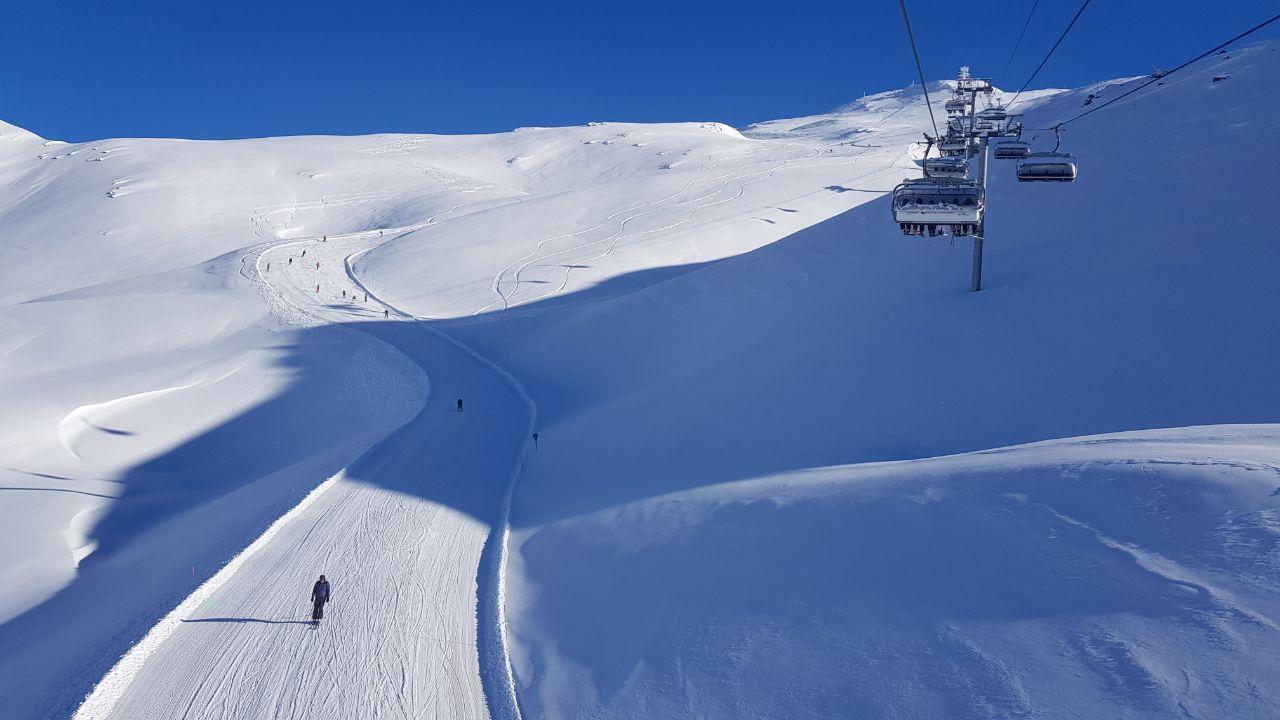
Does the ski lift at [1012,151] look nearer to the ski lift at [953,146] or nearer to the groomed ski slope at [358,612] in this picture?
the ski lift at [953,146]

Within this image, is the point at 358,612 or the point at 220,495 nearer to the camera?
the point at 358,612

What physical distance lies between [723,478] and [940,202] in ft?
25.3

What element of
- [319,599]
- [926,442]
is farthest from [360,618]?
[926,442]

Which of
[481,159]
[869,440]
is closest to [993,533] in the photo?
[869,440]

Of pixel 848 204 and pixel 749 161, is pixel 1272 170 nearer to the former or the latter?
pixel 848 204

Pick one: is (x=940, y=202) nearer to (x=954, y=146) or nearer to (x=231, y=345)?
(x=954, y=146)

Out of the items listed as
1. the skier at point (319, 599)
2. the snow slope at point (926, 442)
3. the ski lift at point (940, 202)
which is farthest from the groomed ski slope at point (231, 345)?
the ski lift at point (940, 202)

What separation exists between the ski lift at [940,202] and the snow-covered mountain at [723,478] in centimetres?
460

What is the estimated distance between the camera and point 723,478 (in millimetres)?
18203

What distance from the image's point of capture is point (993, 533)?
432 inches

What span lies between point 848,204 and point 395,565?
5981 centimetres

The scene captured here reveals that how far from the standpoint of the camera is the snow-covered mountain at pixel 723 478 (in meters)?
9.63

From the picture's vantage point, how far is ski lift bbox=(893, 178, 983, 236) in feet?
55.3

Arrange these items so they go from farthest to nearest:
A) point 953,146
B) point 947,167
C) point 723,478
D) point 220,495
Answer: point 220,495 < point 953,146 < point 947,167 < point 723,478
